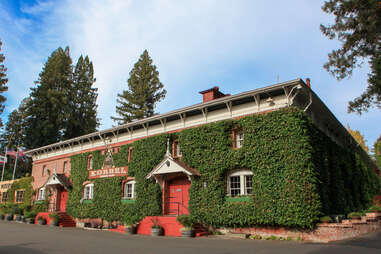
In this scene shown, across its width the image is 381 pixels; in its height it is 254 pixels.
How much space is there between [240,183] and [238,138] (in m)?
2.73

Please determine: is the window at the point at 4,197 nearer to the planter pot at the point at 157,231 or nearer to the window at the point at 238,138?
the planter pot at the point at 157,231

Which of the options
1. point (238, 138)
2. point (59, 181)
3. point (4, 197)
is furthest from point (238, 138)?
point (4, 197)

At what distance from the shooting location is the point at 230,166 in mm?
17016

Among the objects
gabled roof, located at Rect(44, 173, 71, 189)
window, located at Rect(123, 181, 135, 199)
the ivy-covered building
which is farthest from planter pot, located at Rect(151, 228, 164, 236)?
gabled roof, located at Rect(44, 173, 71, 189)

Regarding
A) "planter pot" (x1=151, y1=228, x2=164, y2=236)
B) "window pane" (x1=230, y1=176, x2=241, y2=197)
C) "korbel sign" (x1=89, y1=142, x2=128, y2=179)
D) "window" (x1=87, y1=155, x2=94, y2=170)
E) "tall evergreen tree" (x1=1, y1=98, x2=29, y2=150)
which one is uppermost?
"tall evergreen tree" (x1=1, y1=98, x2=29, y2=150)

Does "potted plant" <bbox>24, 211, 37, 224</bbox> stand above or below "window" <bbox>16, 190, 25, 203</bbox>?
below

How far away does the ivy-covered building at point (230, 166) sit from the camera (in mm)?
15141

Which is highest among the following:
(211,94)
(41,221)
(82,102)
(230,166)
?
(82,102)

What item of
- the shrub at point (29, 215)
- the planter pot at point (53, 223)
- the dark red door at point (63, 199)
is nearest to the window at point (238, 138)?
the planter pot at point (53, 223)

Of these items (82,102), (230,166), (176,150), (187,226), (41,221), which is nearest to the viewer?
(187,226)

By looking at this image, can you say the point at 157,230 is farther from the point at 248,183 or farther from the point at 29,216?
the point at 29,216

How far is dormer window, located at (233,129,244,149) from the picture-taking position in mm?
17739

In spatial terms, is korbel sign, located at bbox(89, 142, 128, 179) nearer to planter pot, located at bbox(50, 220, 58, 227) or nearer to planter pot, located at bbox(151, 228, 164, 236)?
planter pot, located at bbox(50, 220, 58, 227)

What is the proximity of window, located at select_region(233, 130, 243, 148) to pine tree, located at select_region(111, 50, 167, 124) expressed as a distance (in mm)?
26298
